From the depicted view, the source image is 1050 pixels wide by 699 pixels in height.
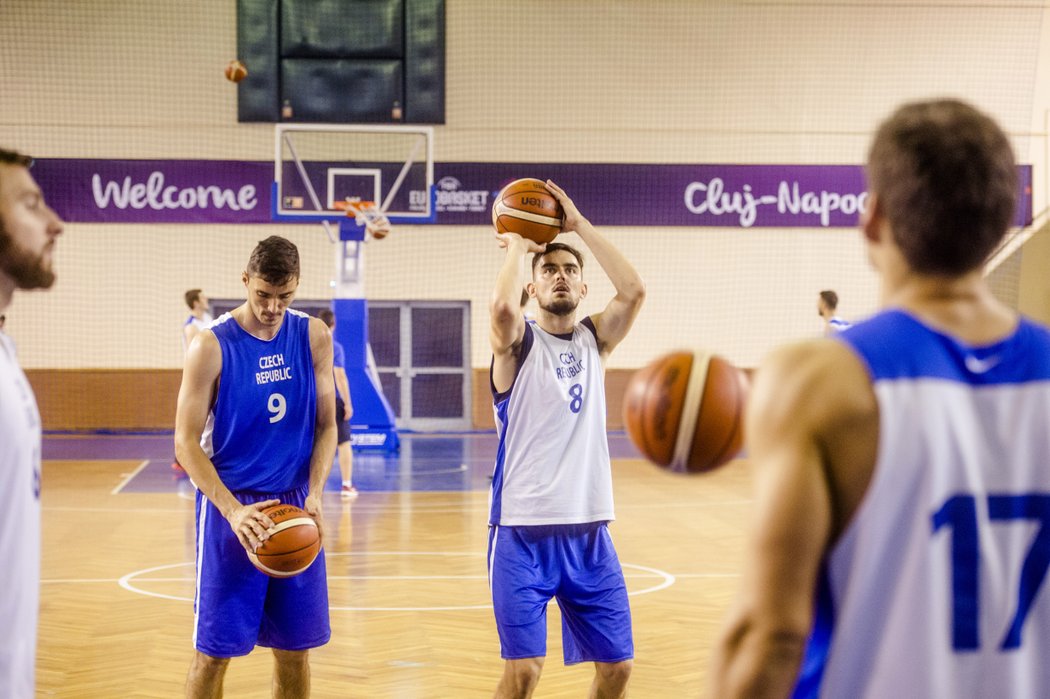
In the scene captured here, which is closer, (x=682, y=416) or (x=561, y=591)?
(x=682, y=416)

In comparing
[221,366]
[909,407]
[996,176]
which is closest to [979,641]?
[909,407]

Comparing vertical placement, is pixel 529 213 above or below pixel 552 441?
above

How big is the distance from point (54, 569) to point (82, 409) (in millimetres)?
9255

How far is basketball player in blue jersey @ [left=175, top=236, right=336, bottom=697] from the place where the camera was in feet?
11.9

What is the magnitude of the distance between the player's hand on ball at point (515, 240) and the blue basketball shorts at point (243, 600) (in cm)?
130

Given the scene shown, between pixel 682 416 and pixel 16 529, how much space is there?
1417mm

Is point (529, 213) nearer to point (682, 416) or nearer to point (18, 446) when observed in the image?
point (682, 416)

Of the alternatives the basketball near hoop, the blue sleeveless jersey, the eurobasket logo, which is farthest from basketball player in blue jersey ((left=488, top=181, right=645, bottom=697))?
the eurobasket logo

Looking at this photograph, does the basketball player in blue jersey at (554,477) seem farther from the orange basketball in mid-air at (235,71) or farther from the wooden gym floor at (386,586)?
the orange basketball in mid-air at (235,71)

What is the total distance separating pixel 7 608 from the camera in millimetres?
1940

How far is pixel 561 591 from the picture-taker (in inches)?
145

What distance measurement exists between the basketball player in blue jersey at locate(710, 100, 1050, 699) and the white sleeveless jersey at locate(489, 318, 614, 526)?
2242 millimetres

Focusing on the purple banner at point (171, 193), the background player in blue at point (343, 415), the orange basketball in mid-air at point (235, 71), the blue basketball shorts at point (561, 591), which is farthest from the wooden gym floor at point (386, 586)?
the orange basketball in mid-air at point (235, 71)

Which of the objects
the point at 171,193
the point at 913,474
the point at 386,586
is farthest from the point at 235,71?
the point at 913,474
